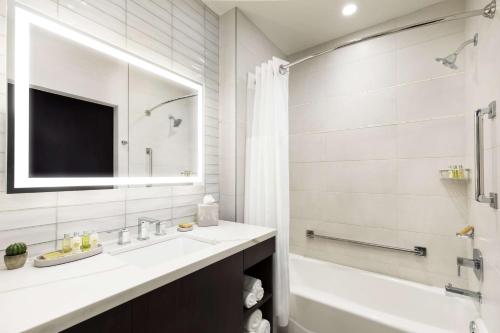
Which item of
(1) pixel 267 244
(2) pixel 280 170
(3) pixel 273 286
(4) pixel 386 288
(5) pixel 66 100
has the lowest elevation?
(4) pixel 386 288

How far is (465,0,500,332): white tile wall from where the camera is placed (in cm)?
111

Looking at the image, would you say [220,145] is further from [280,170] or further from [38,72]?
[38,72]

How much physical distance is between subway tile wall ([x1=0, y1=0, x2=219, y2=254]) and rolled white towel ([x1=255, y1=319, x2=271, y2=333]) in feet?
2.71

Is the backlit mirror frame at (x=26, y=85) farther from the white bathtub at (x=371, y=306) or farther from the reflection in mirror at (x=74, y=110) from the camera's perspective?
the white bathtub at (x=371, y=306)

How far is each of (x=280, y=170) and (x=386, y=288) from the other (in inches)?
50.0

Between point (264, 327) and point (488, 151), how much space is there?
1.57 metres

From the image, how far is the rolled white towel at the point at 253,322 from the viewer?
1404 mm

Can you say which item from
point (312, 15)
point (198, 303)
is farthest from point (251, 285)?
point (312, 15)

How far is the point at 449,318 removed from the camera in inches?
63.2

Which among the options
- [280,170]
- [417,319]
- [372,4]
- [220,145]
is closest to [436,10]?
[372,4]

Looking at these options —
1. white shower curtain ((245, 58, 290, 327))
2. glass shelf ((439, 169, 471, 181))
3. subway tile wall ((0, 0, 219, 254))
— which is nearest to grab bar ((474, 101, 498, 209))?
glass shelf ((439, 169, 471, 181))

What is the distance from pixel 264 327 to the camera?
4.79ft

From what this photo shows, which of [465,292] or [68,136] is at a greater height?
[68,136]

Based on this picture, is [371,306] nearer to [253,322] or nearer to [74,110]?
[253,322]
